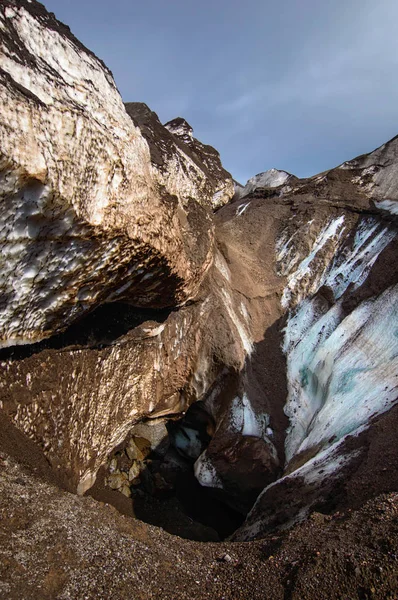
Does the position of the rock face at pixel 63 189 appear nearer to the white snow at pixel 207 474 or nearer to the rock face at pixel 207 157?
the white snow at pixel 207 474

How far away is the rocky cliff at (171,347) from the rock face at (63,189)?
0.03m

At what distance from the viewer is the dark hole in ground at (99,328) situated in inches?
294

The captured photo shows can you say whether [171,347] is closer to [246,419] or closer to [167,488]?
[246,419]

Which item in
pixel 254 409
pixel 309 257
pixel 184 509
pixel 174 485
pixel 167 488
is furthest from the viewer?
pixel 309 257

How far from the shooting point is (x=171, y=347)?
12.1 meters

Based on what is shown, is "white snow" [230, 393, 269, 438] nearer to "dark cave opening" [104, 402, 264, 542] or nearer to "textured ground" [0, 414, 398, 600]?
"dark cave opening" [104, 402, 264, 542]

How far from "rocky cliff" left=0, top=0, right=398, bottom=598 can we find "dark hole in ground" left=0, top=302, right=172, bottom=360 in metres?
0.05

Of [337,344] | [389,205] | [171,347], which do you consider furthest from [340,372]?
[389,205]

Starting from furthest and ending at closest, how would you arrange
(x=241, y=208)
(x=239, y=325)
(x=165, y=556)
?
1. (x=241, y=208)
2. (x=239, y=325)
3. (x=165, y=556)

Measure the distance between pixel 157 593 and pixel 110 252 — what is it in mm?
4560

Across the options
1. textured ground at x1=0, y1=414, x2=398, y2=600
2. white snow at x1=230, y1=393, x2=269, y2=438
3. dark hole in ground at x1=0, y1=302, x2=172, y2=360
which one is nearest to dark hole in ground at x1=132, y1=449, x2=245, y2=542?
white snow at x1=230, y1=393, x2=269, y2=438

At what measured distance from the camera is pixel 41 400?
7375 mm

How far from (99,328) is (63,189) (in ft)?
15.3

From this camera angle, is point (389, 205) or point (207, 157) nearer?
point (207, 157)
